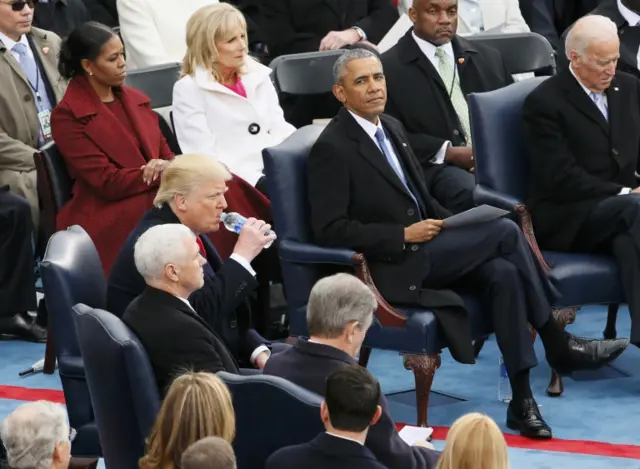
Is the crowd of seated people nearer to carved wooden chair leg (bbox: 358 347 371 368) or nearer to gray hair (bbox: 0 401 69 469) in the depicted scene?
carved wooden chair leg (bbox: 358 347 371 368)

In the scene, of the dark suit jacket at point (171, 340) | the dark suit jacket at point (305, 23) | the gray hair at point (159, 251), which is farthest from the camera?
the dark suit jacket at point (305, 23)

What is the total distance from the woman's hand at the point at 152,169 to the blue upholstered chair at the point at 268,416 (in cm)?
241

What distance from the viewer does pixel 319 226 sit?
5961 mm

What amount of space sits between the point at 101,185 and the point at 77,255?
4.17 ft

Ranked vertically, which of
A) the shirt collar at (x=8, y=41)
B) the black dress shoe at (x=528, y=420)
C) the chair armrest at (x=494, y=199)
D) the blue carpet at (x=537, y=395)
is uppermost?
the shirt collar at (x=8, y=41)

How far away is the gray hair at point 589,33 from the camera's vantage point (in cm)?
646

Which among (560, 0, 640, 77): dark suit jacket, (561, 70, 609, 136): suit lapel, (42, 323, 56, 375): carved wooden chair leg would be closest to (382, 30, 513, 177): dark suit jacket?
(561, 70, 609, 136): suit lapel

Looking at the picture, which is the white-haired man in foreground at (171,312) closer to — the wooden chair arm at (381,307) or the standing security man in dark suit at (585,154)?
the wooden chair arm at (381,307)

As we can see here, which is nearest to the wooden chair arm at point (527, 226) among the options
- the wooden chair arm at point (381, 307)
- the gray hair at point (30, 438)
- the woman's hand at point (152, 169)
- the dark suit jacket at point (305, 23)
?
the wooden chair arm at point (381, 307)

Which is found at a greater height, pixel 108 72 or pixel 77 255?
pixel 108 72

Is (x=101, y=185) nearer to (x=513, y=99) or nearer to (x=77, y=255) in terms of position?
(x=77, y=255)

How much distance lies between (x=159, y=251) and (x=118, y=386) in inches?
20.1

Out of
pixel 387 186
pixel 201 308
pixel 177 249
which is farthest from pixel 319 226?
pixel 177 249

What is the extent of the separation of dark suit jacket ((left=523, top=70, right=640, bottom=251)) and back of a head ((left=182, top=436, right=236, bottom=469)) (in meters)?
3.26
